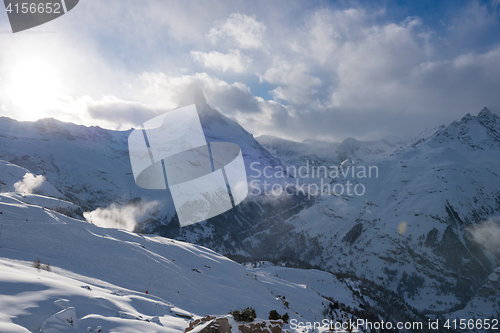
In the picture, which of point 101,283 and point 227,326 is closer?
point 227,326

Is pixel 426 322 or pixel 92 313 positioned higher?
pixel 92 313

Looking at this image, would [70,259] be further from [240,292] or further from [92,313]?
[240,292]

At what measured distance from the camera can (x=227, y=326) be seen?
11.2 meters

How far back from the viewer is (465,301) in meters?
190

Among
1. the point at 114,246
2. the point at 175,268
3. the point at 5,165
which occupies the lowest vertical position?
the point at 175,268

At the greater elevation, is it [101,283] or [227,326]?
[227,326]

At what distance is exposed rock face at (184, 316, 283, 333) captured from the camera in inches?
424

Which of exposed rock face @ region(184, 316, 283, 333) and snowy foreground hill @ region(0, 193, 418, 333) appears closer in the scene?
snowy foreground hill @ region(0, 193, 418, 333)

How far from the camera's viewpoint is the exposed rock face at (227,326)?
10.8 m

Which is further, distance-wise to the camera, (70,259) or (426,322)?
(426,322)

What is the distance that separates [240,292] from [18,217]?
23.4m

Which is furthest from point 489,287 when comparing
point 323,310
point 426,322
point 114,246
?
point 114,246

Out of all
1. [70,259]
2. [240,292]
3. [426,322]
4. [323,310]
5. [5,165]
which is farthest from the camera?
[426,322]

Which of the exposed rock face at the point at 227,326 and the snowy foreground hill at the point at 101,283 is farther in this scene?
the exposed rock face at the point at 227,326
